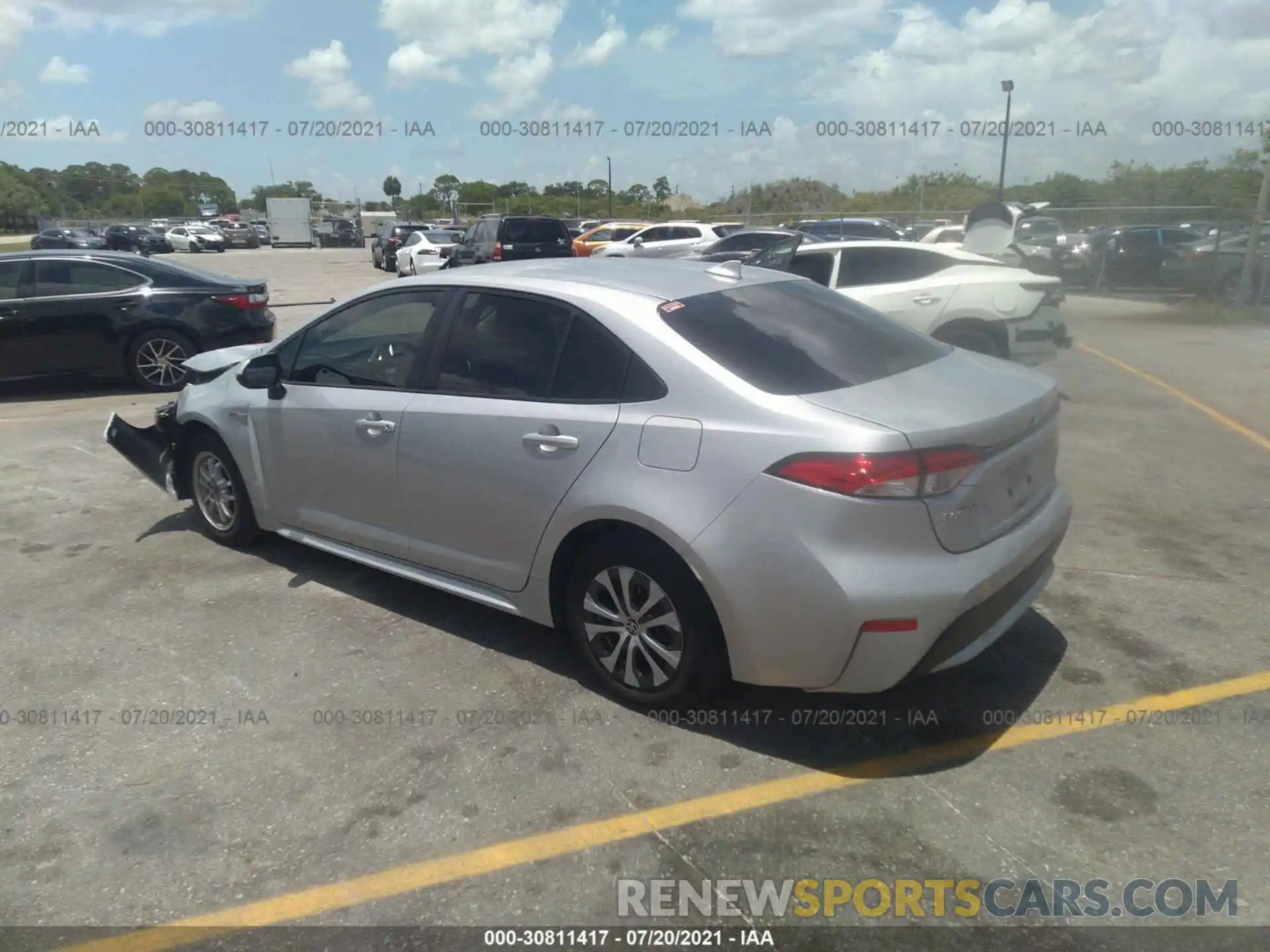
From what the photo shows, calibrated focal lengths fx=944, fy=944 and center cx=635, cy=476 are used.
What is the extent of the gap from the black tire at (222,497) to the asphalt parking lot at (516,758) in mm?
154

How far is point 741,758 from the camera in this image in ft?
11.0

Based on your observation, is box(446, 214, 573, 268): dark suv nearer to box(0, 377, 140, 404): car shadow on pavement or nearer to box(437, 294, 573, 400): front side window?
box(0, 377, 140, 404): car shadow on pavement

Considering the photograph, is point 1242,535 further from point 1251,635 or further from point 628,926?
point 628,926

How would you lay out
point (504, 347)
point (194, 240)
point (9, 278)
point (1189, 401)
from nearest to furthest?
point (504, 347)
point (1189, 401)
point (9, 278)
point (194, 240)

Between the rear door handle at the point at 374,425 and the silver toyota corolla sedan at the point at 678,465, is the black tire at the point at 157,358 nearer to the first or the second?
the silver toyota corolla sedan at the point at 678,465

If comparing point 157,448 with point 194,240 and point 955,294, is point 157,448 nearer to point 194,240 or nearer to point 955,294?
point 955,294

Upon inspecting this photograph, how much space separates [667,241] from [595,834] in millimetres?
22416

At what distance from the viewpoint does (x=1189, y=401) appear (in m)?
9.27

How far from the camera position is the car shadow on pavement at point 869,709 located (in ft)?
11.1

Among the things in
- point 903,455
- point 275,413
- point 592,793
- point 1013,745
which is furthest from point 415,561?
point 1013,745

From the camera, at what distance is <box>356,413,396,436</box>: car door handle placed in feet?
13.6

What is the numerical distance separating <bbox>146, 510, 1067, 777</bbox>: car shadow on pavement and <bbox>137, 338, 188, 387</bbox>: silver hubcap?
6.84m

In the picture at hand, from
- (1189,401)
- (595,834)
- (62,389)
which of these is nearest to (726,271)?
(595,834)

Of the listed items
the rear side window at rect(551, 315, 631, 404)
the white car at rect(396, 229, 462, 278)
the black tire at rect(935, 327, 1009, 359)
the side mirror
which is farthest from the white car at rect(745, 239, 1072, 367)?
the white car at rect(396, 229, 462, 278)
